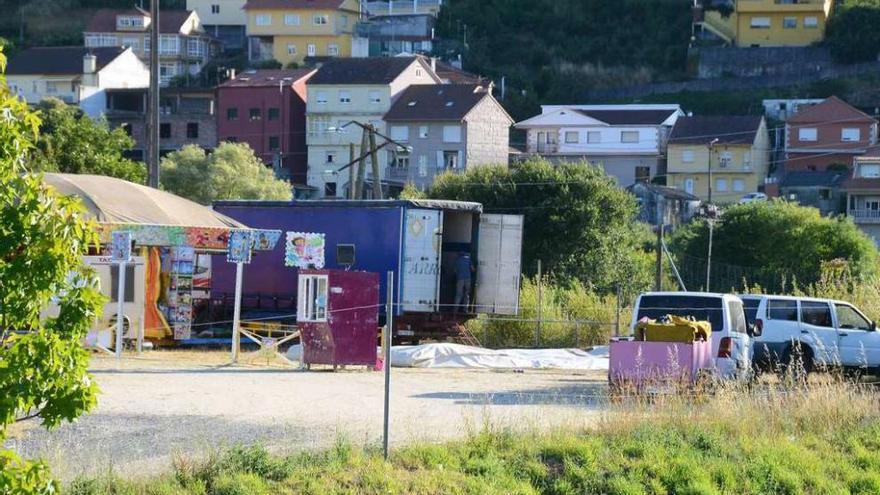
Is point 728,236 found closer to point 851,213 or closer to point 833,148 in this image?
point 851,213

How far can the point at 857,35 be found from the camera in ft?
339

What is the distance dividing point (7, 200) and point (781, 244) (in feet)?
172

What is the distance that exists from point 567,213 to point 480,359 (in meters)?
26.2

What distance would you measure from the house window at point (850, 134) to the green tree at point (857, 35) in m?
13.5

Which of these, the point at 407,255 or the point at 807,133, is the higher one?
the point at 807,133

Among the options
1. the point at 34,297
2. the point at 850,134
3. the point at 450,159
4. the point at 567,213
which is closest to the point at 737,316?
the point at 34,297

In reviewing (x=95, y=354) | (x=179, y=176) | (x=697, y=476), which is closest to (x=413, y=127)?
(x=179, y=176)

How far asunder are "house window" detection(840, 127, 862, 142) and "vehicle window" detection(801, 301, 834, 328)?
68045mm

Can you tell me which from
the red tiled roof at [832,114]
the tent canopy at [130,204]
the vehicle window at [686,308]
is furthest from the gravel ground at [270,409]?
the red tiled roof at [832,114]

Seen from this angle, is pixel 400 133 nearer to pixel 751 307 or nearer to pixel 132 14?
pixel 132 14

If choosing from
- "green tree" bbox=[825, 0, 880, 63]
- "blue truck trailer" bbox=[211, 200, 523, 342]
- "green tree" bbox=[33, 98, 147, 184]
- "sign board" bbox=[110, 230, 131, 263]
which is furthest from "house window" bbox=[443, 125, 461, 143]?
"sign board" bbox=[110, 230, 131, 263]

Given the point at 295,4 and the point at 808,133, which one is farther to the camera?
the point at 295,4

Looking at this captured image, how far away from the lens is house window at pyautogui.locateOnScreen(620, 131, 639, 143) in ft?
301

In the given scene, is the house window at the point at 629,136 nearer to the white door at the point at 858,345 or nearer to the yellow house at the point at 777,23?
the yellow house at the point at 777,23
